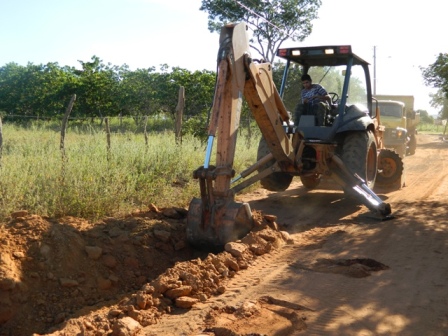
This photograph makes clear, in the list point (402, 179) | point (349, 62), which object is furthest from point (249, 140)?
point (349, 62)

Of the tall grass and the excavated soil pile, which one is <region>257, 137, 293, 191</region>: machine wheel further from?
the excavated soil pile

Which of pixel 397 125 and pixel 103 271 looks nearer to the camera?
pixel 103 271

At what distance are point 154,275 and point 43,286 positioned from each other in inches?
47.3

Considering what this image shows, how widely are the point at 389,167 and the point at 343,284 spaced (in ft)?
20.5

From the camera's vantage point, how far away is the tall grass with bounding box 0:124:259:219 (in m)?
7.13

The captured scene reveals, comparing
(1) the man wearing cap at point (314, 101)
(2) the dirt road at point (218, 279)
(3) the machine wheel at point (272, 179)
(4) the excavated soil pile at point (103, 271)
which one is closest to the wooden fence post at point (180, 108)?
(3) the machine wheel at point (272, 179)

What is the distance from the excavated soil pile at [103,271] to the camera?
14.7 feet

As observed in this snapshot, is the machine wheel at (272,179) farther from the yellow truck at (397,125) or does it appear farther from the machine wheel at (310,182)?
the yellow truck at (397,125)

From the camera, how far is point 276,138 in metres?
7.53

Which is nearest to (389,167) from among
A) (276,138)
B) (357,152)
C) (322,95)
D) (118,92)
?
(357,152)

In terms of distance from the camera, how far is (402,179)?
36.2 feet

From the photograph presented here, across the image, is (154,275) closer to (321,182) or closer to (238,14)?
(321,182)

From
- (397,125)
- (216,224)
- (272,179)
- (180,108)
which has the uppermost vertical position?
(180,108)

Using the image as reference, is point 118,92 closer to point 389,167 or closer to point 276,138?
point 389,167
